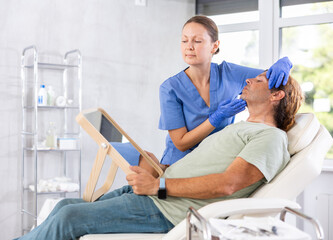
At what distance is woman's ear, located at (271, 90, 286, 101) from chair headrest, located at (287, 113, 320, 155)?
0.14 m

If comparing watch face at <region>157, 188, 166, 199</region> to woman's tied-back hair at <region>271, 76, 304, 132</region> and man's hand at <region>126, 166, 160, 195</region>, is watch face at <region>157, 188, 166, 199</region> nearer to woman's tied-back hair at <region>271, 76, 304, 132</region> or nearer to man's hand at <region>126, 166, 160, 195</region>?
man's hand at <region>126, 166, 160, 195</region>

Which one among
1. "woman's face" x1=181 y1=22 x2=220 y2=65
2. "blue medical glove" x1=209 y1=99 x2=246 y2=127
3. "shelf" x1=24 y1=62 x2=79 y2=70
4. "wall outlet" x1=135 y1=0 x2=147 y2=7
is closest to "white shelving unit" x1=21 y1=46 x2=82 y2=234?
"shelf" x1=24 y1=62 x2=79 y2=70

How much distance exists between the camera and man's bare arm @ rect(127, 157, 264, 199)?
165 cm

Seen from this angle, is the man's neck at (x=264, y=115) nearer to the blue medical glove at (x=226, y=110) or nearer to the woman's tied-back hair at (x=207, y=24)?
the blue medical glove at (x=226, y=110)

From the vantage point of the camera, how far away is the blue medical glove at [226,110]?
6.93ft

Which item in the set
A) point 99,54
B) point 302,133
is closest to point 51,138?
point 99,54

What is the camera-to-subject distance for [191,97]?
7.87ft

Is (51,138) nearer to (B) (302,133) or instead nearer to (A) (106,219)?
(A) (106,219)

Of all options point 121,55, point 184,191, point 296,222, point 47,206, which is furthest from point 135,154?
point 121,55

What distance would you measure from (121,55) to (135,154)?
7.11ft

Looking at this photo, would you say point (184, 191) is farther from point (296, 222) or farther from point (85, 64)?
point (85, 64)

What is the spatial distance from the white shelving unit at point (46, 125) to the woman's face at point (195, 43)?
4.81 ft

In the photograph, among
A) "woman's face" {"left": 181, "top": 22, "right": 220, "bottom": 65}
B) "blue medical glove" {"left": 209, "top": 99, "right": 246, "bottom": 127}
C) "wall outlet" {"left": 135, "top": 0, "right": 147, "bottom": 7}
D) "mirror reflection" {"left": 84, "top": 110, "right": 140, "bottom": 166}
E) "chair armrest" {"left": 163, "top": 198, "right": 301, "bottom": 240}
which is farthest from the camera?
"wall outlet" {"left": 135, "top": 0, "right": 147, "bottom": 7}

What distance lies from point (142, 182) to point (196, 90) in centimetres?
80
